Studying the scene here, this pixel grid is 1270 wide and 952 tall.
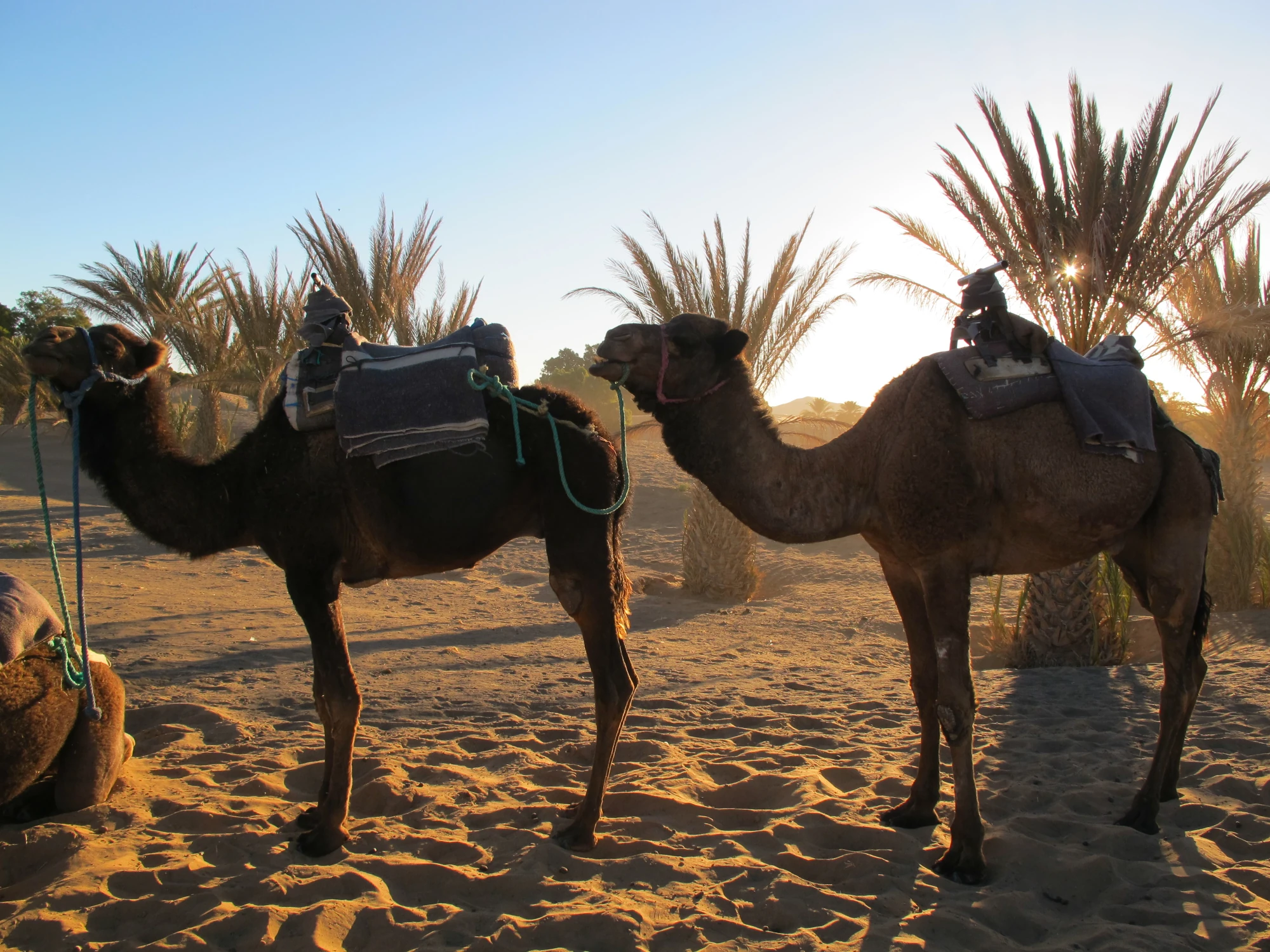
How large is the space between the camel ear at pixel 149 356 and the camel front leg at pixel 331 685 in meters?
1.21

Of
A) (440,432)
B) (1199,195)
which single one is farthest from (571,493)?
(1199,195)

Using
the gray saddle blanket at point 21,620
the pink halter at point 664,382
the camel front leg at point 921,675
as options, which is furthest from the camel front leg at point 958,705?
the gray saddle blanket at point 21,620

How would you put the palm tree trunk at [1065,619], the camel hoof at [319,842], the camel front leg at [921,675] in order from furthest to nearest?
the palm tree trunk at [1065,619] → the camel front leg at [921,675] → the camel hoof at [319,842]

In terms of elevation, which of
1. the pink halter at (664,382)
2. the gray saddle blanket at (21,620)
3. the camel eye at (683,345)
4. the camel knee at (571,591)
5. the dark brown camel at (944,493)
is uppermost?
the camel eye at (683,345)

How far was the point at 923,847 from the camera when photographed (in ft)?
12.8

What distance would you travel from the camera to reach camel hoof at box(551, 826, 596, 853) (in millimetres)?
3797

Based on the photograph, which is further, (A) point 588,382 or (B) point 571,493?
(A) point 588,382

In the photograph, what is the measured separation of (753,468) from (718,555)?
8.77 m

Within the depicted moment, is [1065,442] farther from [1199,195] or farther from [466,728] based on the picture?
[1199,195]

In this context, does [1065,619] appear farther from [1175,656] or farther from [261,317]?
[261,317]

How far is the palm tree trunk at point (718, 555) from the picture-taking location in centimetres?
1256

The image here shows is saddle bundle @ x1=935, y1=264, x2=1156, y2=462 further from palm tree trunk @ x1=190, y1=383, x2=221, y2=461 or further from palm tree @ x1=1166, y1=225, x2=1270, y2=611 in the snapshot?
palm tree trunk @ x1=190, y1=383, x2=221, y2=461

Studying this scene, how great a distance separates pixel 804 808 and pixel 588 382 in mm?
42681

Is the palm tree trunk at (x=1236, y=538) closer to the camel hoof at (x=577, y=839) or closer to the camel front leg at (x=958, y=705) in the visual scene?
the camel front leg at (x=958, y=705)
